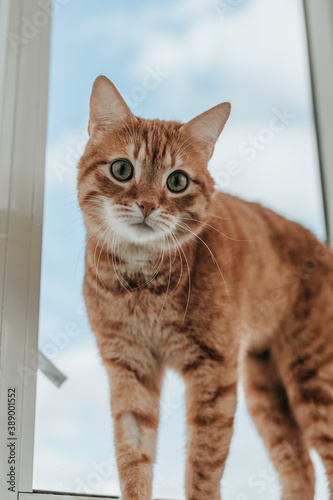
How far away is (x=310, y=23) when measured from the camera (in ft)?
6.72

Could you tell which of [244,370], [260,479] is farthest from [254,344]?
[260,479]

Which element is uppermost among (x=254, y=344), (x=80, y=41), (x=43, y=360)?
(x=80, y=41)

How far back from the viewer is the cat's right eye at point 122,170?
4.30 feet

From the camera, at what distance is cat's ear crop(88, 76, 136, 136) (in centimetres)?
134

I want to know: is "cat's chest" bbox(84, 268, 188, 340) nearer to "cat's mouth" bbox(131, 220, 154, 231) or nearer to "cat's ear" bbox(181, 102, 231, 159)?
"cat's mouth" bbox(131, 220, 154, 231)

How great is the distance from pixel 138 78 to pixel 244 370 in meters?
0.97

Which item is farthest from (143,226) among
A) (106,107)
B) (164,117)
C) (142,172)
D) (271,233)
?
(271,233)

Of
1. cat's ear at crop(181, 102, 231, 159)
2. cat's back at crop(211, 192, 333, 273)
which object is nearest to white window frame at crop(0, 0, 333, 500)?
cat's ear at crop(181, 102, 231, 159)

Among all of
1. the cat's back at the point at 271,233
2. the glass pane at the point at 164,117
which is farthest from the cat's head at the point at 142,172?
the cat's back at the point at 271,233

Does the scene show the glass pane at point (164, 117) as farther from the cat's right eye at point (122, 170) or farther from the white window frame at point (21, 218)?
the cat's right eye at point (122, 170)

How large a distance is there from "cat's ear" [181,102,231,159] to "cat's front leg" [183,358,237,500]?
56 centimetres

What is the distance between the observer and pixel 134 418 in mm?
1383

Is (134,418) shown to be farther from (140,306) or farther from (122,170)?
(122,170)

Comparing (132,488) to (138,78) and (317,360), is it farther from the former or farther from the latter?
(138,78)
